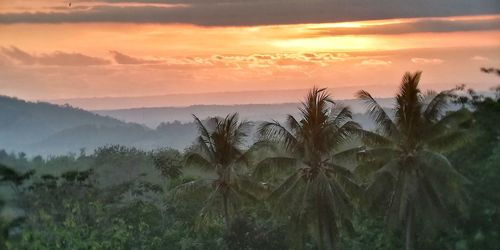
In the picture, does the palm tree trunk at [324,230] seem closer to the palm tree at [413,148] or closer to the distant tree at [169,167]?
the palm tree at [413,148]

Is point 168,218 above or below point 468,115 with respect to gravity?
below

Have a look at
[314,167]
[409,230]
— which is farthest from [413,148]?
[314,167]

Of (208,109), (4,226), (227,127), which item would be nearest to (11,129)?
(208,109)

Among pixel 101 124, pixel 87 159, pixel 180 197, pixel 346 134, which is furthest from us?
pixel 101 124

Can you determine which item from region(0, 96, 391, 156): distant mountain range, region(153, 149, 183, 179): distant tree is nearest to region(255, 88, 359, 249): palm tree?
region(153, 149, 183, 179): distant tree

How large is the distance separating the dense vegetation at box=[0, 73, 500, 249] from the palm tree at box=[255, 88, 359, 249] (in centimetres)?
2

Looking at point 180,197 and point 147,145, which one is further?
point 147,145

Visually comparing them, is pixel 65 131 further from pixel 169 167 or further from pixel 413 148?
pixel 413 148

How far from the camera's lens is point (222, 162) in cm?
1733

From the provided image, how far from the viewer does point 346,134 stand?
1515 cm

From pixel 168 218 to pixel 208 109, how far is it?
93.8 feet

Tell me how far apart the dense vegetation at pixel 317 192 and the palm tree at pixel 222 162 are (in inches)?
1.0

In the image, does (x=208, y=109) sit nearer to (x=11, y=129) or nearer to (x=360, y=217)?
(x=11, y=129)

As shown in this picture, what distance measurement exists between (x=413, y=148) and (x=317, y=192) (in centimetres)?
199
